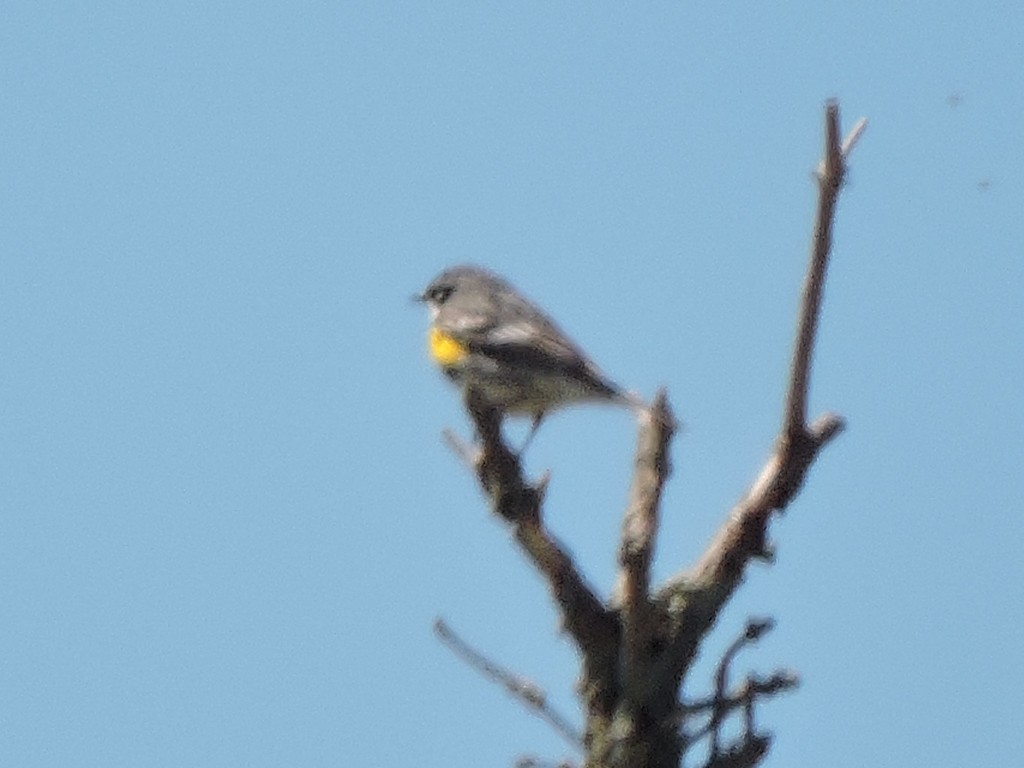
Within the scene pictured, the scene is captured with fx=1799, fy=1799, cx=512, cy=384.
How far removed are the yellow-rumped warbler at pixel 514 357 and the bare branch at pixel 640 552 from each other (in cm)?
241

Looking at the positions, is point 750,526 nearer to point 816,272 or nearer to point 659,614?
point 659,614

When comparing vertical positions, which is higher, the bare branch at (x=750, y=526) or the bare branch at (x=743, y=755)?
the bare branch at (x=750, y=526)

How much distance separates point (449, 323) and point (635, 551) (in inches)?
178

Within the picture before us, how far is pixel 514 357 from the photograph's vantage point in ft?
31.2

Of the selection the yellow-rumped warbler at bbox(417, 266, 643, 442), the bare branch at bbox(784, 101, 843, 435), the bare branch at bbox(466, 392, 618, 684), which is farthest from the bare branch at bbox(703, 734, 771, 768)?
the yellow-rumped warbler at bbox(417, 266, 643, 442)

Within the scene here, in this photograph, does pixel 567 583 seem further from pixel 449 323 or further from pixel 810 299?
pixel 449 323

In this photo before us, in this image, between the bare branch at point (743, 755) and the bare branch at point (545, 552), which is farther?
the bare branch at point (545, 552)

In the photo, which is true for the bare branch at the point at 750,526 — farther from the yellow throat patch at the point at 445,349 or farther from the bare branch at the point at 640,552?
the yellow throat patch at the point at 445,349

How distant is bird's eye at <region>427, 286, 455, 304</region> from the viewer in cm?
1142

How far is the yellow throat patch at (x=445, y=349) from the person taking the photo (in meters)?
9.91

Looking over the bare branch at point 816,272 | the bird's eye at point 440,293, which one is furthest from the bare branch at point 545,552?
the bird's eye at point 440,293

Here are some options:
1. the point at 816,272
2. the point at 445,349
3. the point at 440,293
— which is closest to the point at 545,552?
the point at 816,272

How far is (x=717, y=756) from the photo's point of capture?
19.5 feet

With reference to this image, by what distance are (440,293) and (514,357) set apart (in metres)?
2.11
